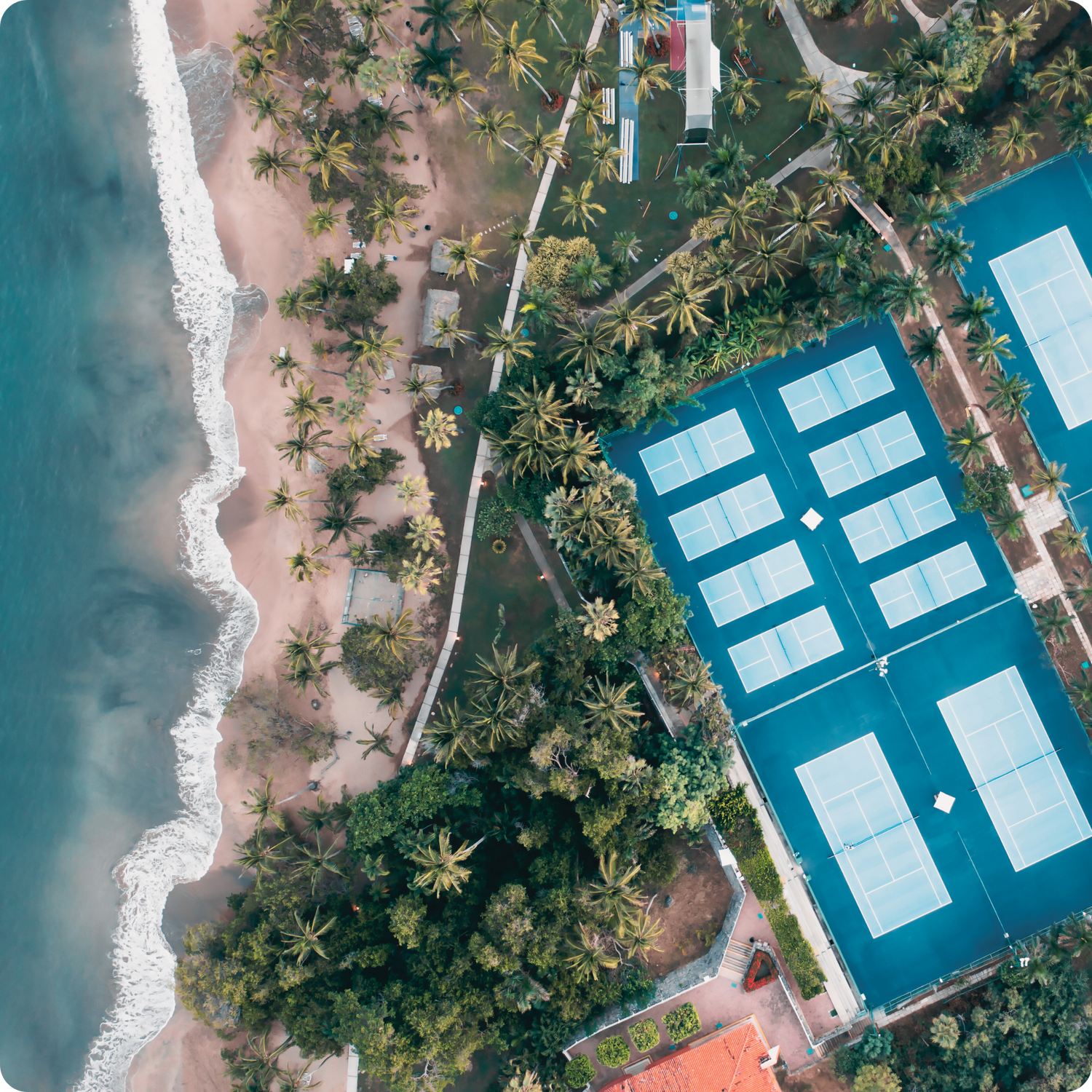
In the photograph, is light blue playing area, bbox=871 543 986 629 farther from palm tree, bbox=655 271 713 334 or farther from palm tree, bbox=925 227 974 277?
palm tree, bbox=655 271 713 334

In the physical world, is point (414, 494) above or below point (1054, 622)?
above

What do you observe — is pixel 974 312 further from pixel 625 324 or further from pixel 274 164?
pixel 274 164

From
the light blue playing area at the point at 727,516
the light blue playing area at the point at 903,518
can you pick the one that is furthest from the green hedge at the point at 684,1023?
the light blue playing area at the point at 903,518

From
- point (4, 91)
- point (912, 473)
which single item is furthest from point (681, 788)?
point (4, 91)

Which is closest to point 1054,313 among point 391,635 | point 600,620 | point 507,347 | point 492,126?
point 507,347

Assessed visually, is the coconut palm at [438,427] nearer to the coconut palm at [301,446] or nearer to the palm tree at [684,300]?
the coconut palm at [301,446]

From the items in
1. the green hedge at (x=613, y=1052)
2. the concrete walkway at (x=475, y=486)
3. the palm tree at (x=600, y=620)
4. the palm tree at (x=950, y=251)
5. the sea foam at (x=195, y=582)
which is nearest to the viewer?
the palm tree at (x=950, y=251)

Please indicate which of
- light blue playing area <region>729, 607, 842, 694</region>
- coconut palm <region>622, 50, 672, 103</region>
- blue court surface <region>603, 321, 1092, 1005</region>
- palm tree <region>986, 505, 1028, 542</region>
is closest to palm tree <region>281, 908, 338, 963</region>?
blue court surface <region>603, 321, 1092, 1005</region>
